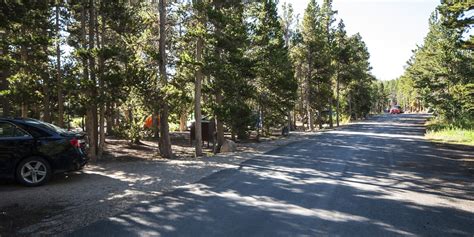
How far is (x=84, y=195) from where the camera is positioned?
25.8 feet

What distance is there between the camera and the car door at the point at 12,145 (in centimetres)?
842

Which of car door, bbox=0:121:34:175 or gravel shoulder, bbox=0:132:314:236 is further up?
car door, bbox=0:121:34:175

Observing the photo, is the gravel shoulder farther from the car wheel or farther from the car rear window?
the car rear window

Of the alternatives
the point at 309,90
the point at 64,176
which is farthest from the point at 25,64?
the point at 309,90

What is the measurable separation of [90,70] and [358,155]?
1124 centimetres

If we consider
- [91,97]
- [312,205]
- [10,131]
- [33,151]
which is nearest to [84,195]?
[33,151]

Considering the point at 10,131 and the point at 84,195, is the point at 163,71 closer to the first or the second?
the point at 10,131

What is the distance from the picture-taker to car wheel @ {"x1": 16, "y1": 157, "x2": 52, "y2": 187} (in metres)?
8.56

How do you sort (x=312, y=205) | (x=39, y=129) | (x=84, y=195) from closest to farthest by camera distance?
(x=312, y=205), (x=84, y=195), (x=39, y=129)

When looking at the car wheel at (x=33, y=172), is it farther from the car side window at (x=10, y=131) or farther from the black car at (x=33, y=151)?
the car side window at (x=10, y=131)

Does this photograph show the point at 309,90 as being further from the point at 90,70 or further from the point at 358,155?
the point at 90,70

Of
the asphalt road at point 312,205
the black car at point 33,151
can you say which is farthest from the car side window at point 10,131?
the asphalt road at point 312,205

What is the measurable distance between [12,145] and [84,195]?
2.25 meters

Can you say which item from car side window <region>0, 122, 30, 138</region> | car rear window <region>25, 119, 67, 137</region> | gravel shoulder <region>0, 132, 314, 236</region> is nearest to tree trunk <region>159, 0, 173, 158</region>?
gravel shoulder <region>0, 132, 314, 236</region>
